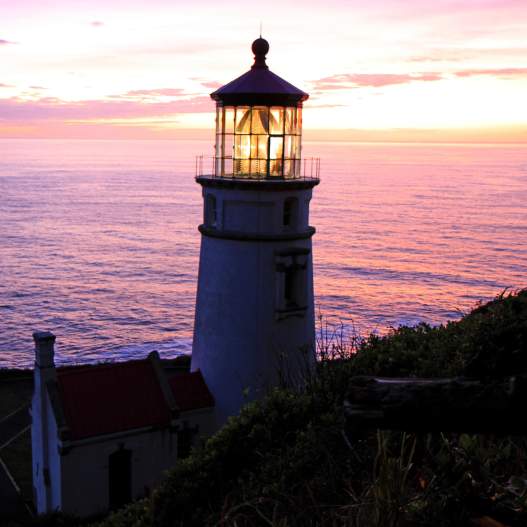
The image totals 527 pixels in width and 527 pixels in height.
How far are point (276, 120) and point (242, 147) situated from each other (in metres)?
1.06

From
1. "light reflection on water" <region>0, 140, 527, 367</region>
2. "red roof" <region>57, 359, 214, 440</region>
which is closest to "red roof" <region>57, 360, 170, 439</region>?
"red roof" <region>57, 359, 214, 440</region>

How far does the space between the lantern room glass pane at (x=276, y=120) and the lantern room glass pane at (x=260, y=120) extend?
10cm

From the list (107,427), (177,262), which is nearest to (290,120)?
(107,427)

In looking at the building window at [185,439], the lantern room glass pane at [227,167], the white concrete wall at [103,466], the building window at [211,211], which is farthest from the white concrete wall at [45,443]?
the lantern room glass pane at [227,167]

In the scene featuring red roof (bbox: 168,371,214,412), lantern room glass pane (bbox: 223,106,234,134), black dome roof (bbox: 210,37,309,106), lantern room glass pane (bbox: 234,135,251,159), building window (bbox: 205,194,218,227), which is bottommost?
red roof (bbox: 168,371,214,412)

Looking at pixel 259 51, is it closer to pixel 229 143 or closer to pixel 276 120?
pixel 276 120

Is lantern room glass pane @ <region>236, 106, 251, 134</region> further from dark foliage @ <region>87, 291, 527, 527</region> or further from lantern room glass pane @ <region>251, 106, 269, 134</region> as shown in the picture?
dark foliage @ <region>87, 291, 527, 527</region>

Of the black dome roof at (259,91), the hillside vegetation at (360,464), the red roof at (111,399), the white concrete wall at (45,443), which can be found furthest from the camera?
the black dome roof at (259,91)

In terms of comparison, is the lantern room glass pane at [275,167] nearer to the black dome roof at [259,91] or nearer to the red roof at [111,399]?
→ the black dome roof at [259,91]

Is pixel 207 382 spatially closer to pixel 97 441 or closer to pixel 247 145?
pixel 97 441

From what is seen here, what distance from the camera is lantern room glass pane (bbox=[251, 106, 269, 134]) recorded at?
16.3 m

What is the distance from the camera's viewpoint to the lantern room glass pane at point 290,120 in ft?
54.1

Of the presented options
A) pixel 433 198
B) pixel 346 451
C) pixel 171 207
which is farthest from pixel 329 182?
pixel 346 451

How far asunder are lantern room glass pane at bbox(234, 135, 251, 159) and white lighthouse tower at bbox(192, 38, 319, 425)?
0.08 feet
